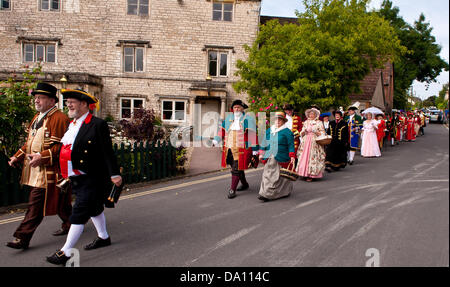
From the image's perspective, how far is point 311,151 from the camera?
33.0 feet

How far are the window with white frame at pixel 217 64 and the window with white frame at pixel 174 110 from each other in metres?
2.76

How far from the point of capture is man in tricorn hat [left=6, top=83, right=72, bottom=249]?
192 inches

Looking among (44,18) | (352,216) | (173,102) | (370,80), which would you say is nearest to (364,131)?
(352,216)

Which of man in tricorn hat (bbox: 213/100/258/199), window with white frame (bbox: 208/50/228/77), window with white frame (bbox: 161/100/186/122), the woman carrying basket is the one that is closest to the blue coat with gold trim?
man in tricorn hat (bbox: 213/100/258/199)

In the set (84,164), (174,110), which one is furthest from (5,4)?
(84,164)

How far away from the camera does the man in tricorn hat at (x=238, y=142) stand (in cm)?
792

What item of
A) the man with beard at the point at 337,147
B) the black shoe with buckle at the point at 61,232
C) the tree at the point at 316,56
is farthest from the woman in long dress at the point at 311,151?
the black shoe with buckle at the point at 61,232

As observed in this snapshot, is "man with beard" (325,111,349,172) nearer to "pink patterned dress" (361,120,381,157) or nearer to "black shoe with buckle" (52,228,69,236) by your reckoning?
"pink patterned dress" (361,120,381,157)

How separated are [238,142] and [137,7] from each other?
18.3 m

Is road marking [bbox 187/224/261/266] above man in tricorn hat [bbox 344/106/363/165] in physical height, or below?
below

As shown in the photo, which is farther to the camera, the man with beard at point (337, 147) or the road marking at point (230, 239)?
the man with beard at point (337, 147)

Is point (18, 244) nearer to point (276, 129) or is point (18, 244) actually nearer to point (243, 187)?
point (243, 187)

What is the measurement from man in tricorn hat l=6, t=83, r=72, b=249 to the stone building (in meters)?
17.9

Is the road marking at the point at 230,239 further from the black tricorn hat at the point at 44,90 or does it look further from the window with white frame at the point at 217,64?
the window with white frame at the point at 217,64
